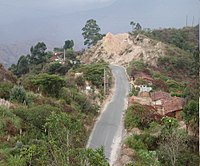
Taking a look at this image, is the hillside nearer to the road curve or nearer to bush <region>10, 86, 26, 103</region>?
the road curve

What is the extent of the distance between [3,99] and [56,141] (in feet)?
33.2

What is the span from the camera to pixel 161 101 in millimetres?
23453

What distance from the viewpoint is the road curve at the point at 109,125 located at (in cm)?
1620

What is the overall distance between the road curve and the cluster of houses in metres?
1.23

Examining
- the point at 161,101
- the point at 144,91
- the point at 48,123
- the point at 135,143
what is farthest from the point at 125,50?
the point at 48,123

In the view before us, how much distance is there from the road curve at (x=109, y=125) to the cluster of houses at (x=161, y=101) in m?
1.23

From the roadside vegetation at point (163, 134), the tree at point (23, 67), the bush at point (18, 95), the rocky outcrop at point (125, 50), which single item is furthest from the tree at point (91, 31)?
the bush at point (18, 95)

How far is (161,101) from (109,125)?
5.67 m

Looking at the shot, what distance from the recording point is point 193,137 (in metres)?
15.1

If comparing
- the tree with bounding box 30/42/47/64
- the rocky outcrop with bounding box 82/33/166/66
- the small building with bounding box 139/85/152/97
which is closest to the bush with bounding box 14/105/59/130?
the small building with bounding box 139/85/152/97

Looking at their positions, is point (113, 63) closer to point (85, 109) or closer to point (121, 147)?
point (85, 109)

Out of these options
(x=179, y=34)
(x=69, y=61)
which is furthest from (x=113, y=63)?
(x=179, y=34)

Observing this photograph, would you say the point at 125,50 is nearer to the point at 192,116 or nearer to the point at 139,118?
the point at 139,118

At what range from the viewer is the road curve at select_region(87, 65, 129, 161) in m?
16.2
